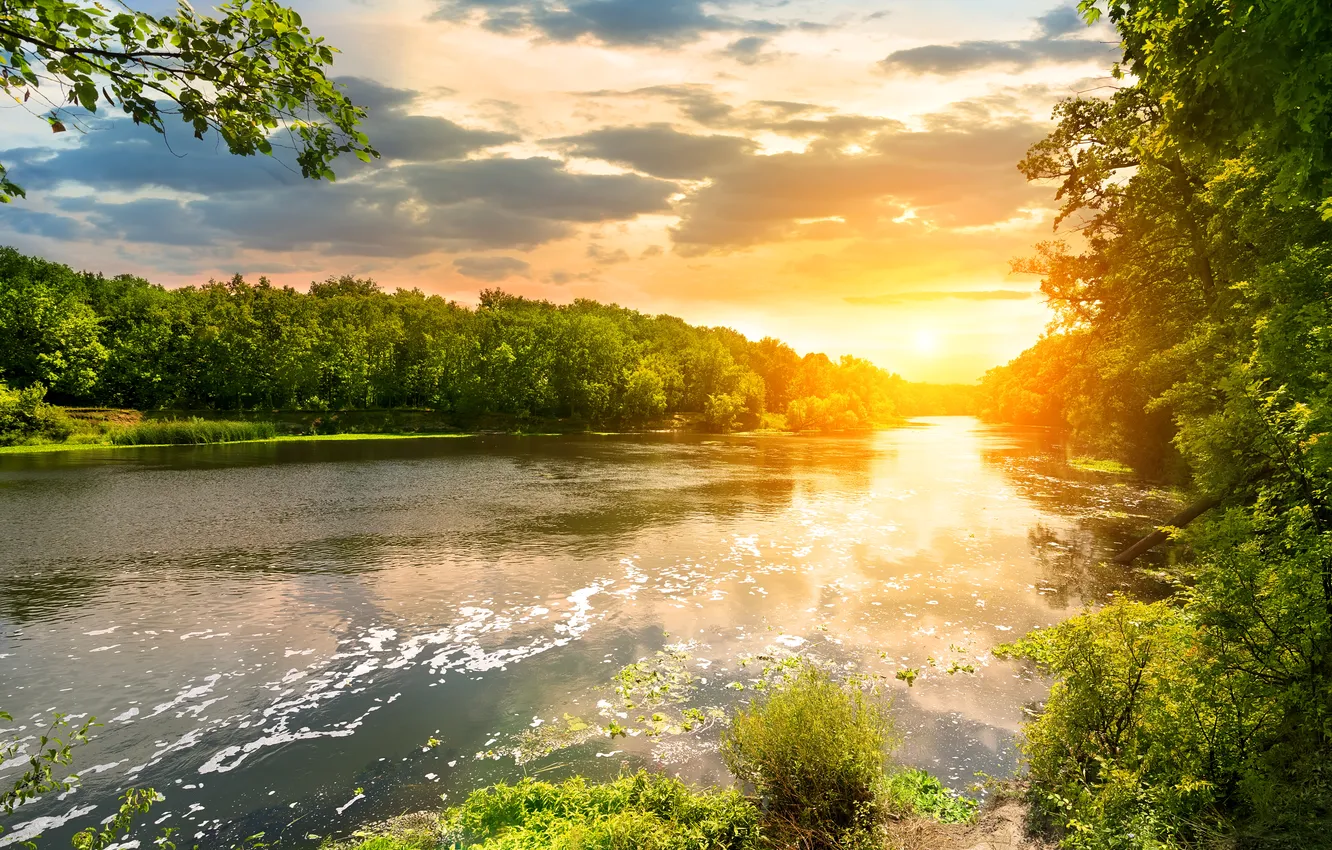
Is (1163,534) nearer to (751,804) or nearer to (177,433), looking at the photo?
(751,804)

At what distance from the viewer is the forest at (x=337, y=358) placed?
323 feet

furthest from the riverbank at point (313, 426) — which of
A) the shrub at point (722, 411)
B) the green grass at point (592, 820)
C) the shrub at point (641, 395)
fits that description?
the green grass at point (592, 820)

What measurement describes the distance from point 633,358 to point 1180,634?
409ft

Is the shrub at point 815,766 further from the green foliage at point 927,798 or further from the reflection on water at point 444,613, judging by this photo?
the reflection on water at point 444,613

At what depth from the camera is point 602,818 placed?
30.6ft

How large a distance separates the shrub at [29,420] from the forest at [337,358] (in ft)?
87.0

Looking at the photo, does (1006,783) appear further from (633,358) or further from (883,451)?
(633,358)

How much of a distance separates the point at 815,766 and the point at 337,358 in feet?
406

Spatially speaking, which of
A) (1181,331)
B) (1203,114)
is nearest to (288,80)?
(1203,114)

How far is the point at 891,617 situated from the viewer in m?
19.8

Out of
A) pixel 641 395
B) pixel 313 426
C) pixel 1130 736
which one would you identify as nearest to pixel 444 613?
pixel 1130 736

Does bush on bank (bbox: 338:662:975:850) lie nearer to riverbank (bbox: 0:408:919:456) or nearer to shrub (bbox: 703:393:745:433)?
riverbank (bbox: 0:408:919:456)

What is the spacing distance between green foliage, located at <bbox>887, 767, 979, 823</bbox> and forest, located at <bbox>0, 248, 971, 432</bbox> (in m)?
109

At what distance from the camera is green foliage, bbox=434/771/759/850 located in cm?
855
